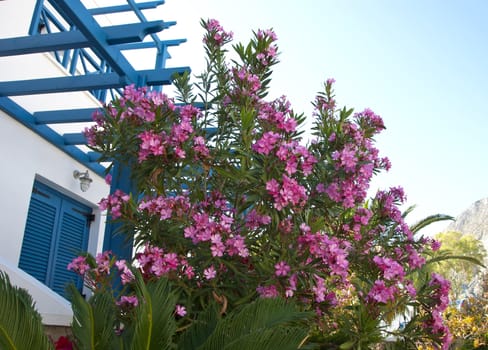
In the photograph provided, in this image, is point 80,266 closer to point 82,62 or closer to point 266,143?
point 266,143

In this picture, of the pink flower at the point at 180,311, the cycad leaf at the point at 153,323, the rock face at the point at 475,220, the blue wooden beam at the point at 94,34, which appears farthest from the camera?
the rock face at the point at 475,220

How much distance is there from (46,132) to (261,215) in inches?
172

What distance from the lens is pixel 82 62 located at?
294 inches

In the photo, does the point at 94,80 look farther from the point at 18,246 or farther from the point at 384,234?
the point at 384,234

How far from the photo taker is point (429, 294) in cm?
295

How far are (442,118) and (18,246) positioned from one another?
621 inches

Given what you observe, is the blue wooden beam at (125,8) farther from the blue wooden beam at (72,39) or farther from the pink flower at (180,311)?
the pink flower at (180,311)

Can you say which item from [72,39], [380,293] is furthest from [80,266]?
[72,39]

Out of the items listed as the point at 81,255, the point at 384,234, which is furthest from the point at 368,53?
the point at 81,255

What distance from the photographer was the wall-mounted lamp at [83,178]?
6.81m

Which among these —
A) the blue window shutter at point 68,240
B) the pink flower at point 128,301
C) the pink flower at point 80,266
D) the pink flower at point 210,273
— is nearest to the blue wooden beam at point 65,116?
the blue window shutter at point 68,240

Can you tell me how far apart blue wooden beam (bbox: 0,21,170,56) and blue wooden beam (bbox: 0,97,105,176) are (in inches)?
40.4

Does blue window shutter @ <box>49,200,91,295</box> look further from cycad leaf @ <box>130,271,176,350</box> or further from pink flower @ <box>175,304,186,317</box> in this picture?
cycad leaf @ <box>130,271,176,350</box>

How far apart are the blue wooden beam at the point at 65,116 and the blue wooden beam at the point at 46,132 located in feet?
0.37
